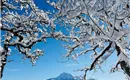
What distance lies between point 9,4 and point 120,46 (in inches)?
314

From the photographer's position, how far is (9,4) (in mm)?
19312

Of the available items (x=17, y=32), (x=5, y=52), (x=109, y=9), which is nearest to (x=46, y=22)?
(x=17, y=32)

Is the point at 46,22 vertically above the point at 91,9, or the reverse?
the point at 46,22

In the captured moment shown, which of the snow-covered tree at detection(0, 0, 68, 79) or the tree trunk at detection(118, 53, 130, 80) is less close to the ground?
the snow-covered tree at detection(0, 0, 68, 79)

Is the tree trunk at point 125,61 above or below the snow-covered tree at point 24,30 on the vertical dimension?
below

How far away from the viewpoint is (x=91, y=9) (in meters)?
15.4

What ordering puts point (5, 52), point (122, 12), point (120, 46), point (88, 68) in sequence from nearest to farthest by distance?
point (120, 46) → point (122, 12) → point (88, 68) → point (5, 52)

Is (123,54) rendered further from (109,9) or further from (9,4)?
(9,4)

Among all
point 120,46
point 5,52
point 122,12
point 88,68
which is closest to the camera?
point 120,46

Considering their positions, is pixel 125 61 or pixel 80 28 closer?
pixel 125 61

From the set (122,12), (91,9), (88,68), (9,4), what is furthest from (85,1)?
(9,4)

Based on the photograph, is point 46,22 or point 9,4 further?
point 46,22

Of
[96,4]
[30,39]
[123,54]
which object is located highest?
[30,39]

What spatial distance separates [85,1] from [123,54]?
10.6ft
